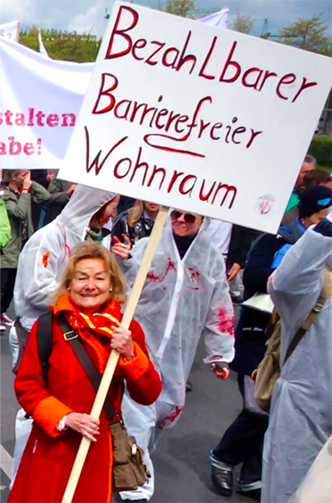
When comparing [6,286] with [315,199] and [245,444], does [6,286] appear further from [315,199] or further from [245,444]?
[315,199]

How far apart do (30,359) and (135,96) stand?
1.02m

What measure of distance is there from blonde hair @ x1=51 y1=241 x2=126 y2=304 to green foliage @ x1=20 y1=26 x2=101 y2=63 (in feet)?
99.9

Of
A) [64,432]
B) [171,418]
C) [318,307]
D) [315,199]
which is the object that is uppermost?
[315,199]

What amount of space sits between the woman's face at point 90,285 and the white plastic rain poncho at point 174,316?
90cm

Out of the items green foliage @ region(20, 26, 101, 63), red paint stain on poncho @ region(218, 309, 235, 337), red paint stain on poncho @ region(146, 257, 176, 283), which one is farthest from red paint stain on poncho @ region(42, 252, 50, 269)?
green foliage @ region(20, 26, 101, 63)

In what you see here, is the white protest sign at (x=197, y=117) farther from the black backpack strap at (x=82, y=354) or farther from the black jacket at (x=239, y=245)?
the black jacket at (x=239, y=245)

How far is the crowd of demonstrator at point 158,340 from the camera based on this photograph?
2666 millimetres

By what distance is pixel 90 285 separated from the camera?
2773 mm

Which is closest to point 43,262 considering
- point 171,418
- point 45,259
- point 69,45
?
point 45,259

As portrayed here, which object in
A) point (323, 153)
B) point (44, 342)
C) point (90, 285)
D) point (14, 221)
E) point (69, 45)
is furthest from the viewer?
point (69, 45)

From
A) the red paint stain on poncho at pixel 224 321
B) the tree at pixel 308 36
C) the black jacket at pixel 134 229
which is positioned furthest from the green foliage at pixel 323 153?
the red paint stain on poncho at pixel 224 321

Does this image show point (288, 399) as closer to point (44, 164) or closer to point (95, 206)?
point (95, 206)

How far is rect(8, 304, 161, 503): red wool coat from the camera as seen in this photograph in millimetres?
2652

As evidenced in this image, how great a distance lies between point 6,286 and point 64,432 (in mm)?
4217
